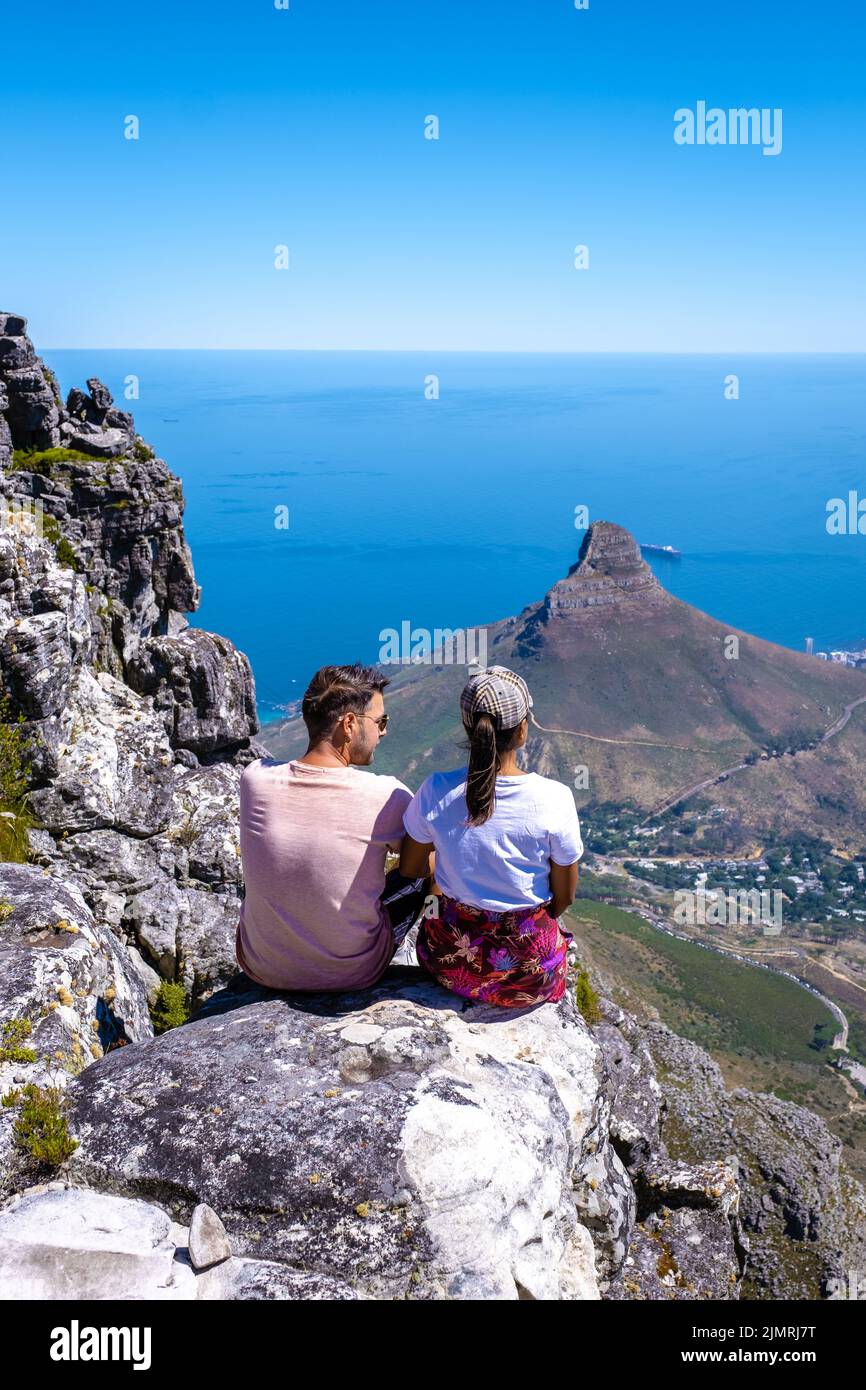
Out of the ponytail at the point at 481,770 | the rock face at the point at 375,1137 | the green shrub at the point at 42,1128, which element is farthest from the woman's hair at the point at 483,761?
the green shrub at the point at 42,1128

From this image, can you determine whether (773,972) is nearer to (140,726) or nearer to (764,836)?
(764,836)

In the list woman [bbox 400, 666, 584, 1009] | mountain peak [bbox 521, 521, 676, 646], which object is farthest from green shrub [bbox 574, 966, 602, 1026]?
mountain peak [bbox 521, 521, 676, 646]

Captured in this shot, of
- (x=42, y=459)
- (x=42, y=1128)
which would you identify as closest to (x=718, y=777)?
(x=42, y=459)

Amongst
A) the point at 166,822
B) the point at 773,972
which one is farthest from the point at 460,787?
the point at 773,972

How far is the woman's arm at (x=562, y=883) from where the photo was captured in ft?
16.4

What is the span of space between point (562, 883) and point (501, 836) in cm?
51

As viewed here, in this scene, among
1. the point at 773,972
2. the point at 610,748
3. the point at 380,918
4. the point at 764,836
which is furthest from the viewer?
the point at 610,748

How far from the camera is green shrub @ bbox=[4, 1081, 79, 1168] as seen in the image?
411 centimetres

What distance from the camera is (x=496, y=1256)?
12.5 ft

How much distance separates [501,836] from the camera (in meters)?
4.89

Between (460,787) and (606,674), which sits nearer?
(460,787)

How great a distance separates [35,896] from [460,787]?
10.7ft

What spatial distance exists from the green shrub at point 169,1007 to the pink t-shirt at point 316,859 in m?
2.72
